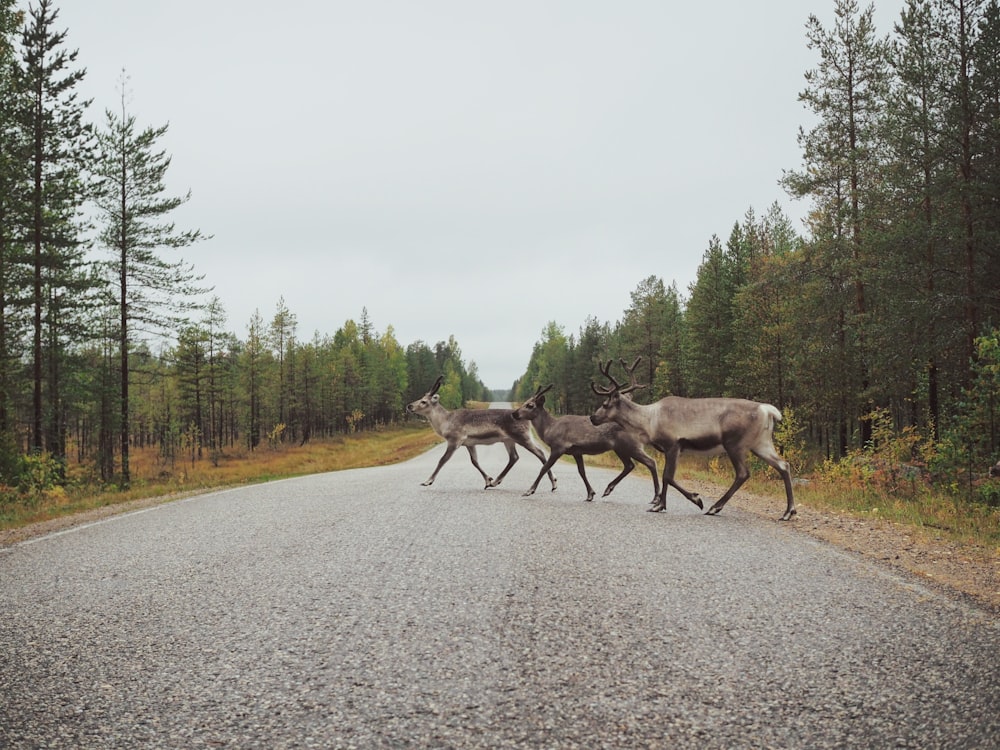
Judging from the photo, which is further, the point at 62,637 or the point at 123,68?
the point at 123,68

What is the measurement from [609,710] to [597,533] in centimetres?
479

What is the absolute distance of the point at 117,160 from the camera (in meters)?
22.0

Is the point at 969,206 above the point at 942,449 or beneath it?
→ above

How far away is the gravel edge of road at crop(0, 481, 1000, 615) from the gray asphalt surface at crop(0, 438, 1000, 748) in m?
0.34

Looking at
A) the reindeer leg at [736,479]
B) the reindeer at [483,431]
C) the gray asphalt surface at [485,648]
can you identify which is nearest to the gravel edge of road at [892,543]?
the gray asphalt surface at [485,648]

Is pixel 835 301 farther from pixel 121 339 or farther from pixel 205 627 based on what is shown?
pixel 121 339

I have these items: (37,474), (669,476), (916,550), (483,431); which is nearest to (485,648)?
(916,550)

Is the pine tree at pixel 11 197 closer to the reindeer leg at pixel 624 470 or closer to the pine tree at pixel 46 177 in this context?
the pine tree at pixel 46 177

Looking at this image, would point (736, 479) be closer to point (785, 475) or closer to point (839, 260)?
point (785, 475)

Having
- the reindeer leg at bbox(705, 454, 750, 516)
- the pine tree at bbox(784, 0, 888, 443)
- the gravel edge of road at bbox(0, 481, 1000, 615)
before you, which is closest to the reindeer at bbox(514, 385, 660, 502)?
the reindeer leg at bbox(705, 454, 750, 516)

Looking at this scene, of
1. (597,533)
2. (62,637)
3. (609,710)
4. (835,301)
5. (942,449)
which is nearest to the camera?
A: (609,710)

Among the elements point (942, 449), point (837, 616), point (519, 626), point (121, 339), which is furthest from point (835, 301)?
point (121, 339)

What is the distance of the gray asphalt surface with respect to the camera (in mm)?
2719

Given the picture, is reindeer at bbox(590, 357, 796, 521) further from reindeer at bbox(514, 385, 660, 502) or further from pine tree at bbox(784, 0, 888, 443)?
pine tree at bbox(784, 0, 888, 443)
